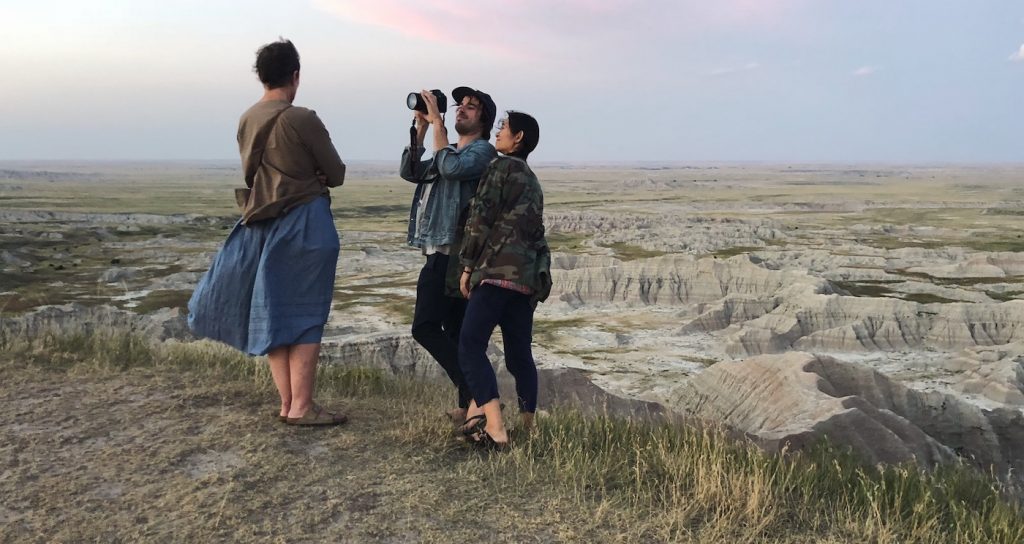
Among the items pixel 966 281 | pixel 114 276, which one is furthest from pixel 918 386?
pixel 114 276

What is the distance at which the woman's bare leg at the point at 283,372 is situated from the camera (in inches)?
188

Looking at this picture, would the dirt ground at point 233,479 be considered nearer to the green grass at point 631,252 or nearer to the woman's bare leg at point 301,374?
the woman's bare leg at point 301,374

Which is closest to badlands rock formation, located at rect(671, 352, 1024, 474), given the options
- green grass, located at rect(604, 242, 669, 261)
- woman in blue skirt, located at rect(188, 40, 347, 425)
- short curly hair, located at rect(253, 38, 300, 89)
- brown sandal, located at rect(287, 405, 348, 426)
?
brown sandal, located at rect(287, 405, 348, 426)

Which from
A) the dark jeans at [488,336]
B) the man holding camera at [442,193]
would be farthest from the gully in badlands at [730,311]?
the man holding camera at [442,193]

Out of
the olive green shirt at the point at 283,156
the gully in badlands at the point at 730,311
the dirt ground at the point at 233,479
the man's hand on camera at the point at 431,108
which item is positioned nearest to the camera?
the dirt ground at the point at 233,479

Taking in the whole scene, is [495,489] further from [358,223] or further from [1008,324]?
[358,223]

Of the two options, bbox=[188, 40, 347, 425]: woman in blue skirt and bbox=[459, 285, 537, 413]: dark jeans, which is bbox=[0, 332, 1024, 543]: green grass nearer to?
bbox=[459, 285, 537, 413]: dark jeans

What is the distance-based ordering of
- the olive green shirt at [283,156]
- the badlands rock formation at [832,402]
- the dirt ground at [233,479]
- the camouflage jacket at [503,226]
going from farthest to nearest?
the badlands rock formation at [832,402] → the olive green shirt at [283,156] → the camouflage jacket at [503,226] → the dirt ground at [233,479]

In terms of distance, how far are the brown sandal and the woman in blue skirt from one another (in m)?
0.22

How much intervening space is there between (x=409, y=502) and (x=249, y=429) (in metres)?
1.53

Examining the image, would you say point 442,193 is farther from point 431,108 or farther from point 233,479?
point 233,479

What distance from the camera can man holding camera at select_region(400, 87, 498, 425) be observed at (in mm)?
4586

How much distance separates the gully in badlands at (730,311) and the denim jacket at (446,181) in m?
4.59

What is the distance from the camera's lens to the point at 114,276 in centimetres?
3988
